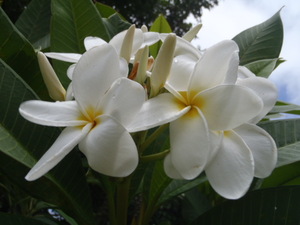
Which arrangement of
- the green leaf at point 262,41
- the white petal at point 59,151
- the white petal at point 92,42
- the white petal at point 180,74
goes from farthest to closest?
the green leaf at point 262,41 < the white petal at point 92,42 < the white petal at point 180,74 < the white petal at point 59,151

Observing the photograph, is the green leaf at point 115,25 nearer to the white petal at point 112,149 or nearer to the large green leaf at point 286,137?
the large green leaf at point 286,137

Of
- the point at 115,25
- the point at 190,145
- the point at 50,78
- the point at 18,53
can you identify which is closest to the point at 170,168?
the point at 190,145

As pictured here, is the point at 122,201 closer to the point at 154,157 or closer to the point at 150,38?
the point at 154,157

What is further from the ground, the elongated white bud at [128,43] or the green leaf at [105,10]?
the elongated white bud at [128,43]

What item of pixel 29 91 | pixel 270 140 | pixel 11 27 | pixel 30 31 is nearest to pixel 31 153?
pixel 29 91

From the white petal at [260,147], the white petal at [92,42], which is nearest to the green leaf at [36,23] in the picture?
the white petal at [92,42]

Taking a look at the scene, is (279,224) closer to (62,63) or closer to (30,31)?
(62,63)
